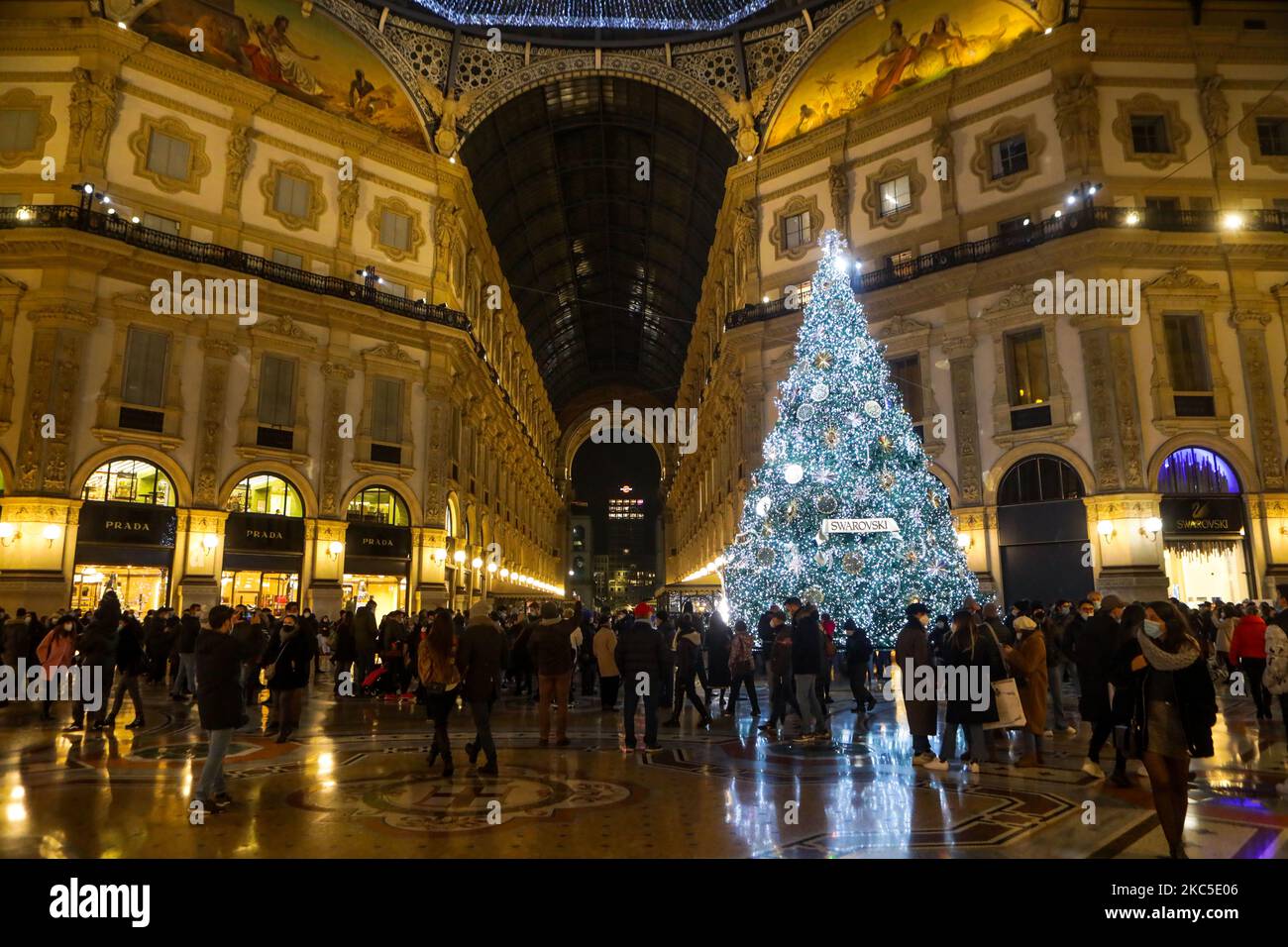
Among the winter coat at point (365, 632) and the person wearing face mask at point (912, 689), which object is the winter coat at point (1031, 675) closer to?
the person wearing face mask at point (912, 689)

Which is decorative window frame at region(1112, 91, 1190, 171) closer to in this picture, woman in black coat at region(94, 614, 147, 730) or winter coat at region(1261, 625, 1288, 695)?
winter coat at region(1261, 625, 1288, 695)

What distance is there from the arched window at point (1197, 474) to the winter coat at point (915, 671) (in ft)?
54.0

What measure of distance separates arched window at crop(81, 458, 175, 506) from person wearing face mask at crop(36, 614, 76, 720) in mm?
12588

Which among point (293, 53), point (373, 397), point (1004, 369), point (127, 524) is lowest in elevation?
point (127, 524)

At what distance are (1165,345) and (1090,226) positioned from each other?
3.93 meters

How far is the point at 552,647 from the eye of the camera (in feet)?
30.5

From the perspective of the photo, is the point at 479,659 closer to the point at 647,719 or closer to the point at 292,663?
the point at 647,719

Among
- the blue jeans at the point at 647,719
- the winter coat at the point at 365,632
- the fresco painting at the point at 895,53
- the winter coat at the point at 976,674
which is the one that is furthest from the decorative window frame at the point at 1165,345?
the winter coat at the point at 365,632

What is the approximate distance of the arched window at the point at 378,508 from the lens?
26.0m

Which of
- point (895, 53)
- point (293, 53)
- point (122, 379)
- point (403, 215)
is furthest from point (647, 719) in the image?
point (293, 53)

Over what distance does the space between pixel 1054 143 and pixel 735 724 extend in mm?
21007

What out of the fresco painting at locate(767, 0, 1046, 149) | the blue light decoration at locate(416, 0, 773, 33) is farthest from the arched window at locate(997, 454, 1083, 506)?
the blue light decoration at locate(416, 0, 773, 33)

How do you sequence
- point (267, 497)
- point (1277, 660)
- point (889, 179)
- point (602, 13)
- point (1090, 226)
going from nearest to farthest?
point (1277, 660) → point (1090, 226) → point (267, 497) → point (889, 179) → point (602, 13)
